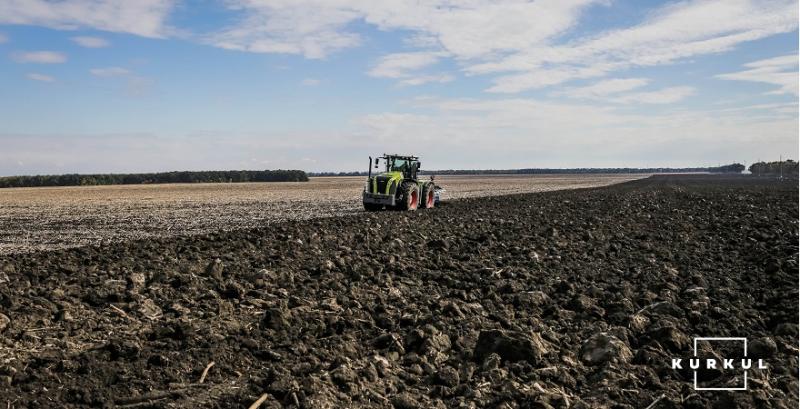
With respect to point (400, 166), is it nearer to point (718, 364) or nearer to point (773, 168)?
point (718, 364)

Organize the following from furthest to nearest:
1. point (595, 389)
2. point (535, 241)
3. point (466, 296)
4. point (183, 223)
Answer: point (183, 223), point (535, 241), point (466, 296), point (595, 389)

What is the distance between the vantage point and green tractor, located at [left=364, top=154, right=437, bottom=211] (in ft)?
78.7

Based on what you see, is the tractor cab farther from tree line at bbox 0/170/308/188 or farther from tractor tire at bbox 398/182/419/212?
tree line at bbox 0/170/308/188

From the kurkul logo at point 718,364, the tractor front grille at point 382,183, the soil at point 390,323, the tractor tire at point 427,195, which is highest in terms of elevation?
the tractor front grille at point 382,183

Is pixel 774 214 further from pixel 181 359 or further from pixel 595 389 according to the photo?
pixel 181 359

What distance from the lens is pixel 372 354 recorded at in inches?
251

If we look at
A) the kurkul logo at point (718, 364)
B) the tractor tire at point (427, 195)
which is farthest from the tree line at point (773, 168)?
the kurkul logo at point (718, 364)

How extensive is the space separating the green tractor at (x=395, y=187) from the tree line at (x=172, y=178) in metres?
66.6

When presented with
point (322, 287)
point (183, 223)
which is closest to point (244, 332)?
point (322, 287)

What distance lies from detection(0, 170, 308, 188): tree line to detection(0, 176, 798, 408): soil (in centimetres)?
7627

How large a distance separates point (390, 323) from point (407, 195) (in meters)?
16.8

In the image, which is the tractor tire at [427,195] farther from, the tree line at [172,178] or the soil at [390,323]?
the tree line at [172,178]

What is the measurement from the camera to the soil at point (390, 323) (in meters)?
5.42

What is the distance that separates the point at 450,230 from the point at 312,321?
9.53 m
